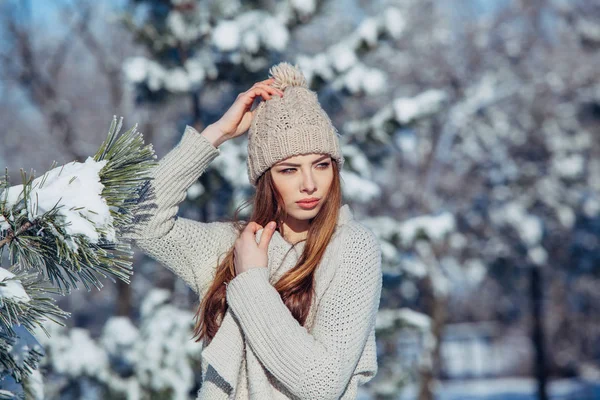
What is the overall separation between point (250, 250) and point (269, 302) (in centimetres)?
20

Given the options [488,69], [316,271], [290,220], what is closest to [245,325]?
[316,271]

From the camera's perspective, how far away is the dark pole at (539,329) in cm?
1593

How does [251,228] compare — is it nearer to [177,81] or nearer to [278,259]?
[278,259]

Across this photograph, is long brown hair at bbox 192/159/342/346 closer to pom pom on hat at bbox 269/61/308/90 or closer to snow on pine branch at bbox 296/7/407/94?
pom pom on hat at bbox 269/61/308/90

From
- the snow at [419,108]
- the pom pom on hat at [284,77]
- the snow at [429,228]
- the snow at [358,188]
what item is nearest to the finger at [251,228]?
the pom pom on hat at [284,77]

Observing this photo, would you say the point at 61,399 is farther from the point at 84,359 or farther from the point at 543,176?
the point at 543,176

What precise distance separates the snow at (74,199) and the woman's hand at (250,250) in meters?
0.78

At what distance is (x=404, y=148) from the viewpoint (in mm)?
7402

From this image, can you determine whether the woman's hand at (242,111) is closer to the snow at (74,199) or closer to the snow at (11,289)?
the snow at (74,199)

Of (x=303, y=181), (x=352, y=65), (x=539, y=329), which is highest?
(x=539, y=329)

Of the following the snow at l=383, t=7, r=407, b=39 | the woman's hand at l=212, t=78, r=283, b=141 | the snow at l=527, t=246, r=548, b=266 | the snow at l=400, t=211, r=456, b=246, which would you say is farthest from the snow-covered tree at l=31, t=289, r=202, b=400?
the snow at l=527, t=246, r=548, b=266

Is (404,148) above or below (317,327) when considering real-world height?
above

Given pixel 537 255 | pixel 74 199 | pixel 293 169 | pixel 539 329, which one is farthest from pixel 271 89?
pixel 539 329

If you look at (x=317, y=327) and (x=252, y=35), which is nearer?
(x=317, y=327)
